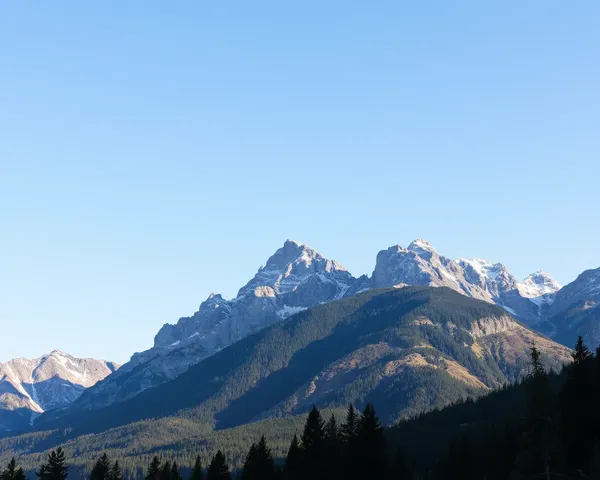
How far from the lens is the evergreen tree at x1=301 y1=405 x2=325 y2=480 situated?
92.4 metres

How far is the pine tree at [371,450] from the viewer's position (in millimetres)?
83000

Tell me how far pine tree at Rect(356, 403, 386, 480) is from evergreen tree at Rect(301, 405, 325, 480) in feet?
27.5

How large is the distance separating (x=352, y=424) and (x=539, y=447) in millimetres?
29695

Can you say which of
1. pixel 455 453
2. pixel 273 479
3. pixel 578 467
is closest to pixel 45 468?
pixel 273 479

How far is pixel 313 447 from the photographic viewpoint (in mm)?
97000

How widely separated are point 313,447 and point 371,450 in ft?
49.3

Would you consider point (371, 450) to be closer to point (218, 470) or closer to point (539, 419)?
point (539, 419)

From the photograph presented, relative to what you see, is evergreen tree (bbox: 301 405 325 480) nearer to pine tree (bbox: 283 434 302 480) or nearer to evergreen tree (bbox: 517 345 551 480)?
pine tree (bbox: 283 434 302 480)

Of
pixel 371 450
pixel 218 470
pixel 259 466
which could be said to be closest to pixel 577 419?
pixel 371 450

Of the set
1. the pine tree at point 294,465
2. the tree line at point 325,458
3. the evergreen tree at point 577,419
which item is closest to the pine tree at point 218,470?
the tree line at point 325,458

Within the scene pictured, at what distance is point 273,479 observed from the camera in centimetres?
11506

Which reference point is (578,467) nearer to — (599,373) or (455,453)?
(599,373)

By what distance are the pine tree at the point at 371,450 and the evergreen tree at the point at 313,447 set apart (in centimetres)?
838

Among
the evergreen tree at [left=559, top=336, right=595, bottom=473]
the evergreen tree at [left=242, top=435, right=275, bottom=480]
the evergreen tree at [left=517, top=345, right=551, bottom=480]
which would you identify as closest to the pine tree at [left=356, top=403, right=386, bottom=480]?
the evergreen tree at [left=517, top=345, right=551, bottom=480]
